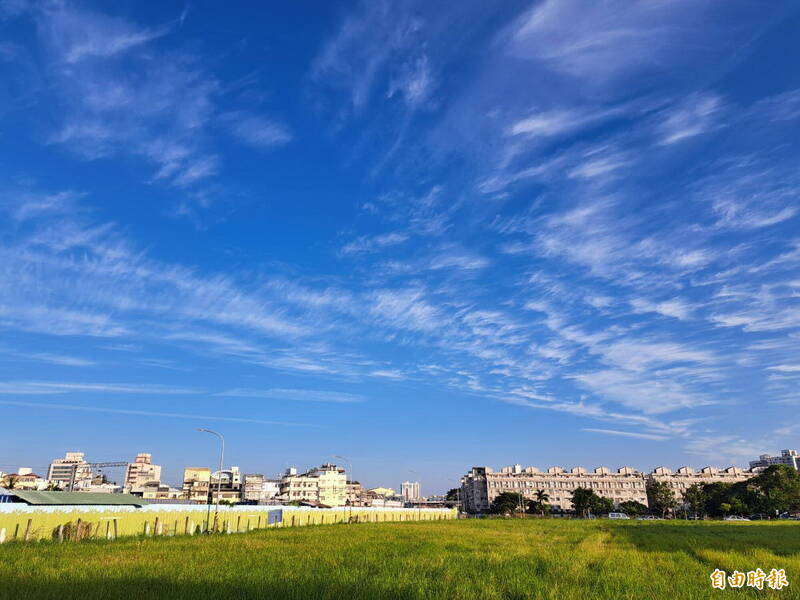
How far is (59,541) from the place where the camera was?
28469mm

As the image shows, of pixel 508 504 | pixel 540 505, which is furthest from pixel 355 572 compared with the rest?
pixel 508 504

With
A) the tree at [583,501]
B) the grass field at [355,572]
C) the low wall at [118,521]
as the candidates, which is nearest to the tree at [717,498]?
the tree at [583,501]

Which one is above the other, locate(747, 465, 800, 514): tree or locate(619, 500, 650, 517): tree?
locate(747, 465, 800, 514): tree

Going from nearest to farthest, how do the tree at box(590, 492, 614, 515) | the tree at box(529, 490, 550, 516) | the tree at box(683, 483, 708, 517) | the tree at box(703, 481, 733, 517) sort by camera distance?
the tree at box(703, 481, 733, 517), the tree at box(683, 483, 708, 517), the tree at box(590, 492, 614, 515), the tree at box(529, 490, 550, 516)

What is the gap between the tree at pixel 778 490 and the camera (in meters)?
121

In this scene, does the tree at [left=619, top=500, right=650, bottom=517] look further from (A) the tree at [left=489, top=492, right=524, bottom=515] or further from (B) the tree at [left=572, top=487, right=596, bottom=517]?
(A) the tree at [left=489, top=492, right=524, bottom=515]

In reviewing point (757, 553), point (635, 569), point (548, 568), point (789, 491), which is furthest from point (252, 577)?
point (789, 491)

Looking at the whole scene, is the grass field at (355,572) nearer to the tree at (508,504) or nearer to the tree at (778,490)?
the tree at (778,490)

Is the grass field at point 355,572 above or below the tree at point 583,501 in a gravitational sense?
below

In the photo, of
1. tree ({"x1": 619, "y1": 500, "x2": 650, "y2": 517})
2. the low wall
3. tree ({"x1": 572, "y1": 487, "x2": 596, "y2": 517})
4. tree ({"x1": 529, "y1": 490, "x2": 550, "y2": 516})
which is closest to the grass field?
the low wall

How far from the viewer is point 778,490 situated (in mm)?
121000

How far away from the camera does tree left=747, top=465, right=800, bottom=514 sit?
120688 mm

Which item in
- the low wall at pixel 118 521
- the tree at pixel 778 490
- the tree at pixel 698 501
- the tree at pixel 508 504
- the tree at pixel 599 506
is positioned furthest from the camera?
the tree at pixel 508 504

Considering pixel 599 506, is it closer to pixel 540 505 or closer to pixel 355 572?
pixel 540 505
